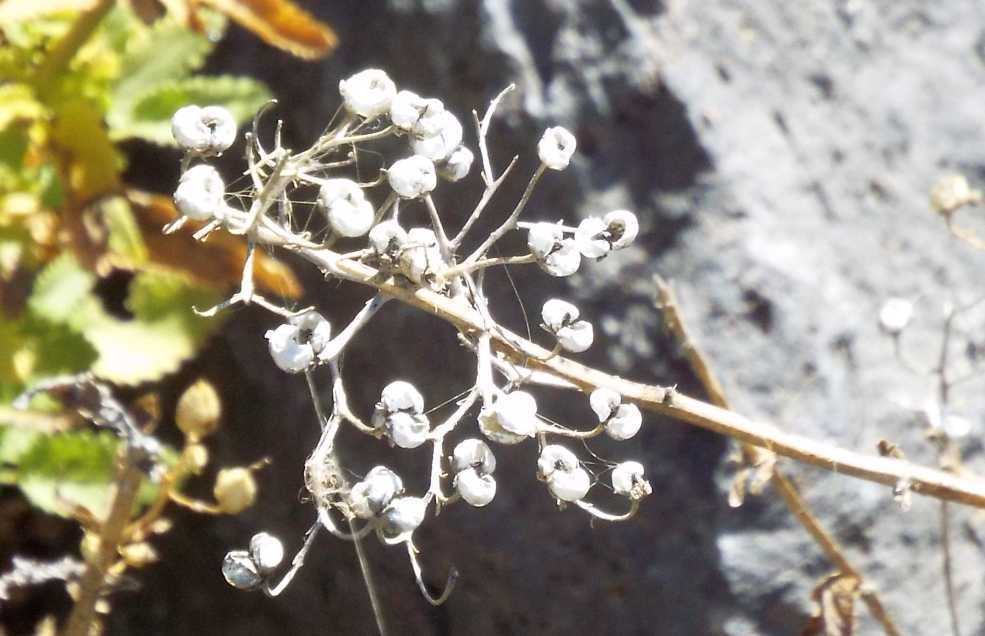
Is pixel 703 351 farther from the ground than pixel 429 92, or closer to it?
closer to it

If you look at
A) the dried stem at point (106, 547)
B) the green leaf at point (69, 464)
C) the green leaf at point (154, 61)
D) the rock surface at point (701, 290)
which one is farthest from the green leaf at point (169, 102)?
the dried stem at point (106, 547)

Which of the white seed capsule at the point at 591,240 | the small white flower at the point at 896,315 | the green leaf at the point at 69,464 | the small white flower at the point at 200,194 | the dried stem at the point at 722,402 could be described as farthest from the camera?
the green leaf at the point at 69,464

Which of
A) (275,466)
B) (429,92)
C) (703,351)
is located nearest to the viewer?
(703,351)

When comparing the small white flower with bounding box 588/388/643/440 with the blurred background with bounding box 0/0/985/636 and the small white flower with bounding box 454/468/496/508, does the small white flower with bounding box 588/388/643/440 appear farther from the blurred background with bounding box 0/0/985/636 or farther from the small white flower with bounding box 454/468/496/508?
the blurred background with bounding box 0/0/985/636

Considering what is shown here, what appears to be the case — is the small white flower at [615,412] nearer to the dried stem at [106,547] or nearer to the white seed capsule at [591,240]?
the white seed capsule at [591,240]

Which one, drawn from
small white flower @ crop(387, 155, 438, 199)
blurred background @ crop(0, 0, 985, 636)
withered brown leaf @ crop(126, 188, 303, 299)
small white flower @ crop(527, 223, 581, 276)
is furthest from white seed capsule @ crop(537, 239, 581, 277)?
withered brown leaf @ crop(126, 188, 303, 299)

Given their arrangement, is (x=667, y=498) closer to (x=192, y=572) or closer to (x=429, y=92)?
(x=429, y=92)

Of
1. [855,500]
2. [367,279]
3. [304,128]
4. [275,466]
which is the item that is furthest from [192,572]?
[367,279]
